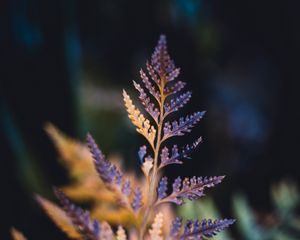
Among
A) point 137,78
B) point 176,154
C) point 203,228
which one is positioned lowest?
point 203,228

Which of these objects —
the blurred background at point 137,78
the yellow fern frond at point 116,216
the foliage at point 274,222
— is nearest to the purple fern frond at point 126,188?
the yellow fern frond at point 116,216

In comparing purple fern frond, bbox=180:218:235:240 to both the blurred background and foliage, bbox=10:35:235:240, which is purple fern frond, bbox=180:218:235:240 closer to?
foliage, bbox=10:35:235:240

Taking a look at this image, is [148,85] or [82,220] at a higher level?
[148,85]

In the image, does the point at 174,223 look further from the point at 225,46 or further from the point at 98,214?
the point at 225,46

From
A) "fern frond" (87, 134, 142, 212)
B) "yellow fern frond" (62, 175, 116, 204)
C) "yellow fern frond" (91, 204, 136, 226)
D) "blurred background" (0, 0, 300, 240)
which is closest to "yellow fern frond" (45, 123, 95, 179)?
"yellow fern frond" (62, 175, 116, 204)

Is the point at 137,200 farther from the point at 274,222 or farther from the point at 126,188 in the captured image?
the point at 274,222

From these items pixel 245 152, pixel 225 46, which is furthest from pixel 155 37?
pixel 245 152

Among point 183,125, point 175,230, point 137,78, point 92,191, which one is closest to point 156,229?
point 175,230
